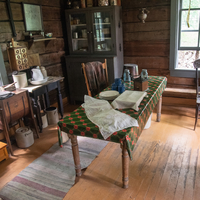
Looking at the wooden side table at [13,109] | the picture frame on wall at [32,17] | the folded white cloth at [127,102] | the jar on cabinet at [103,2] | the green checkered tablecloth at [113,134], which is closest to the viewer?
the green checkered tablecloth at [113,134]

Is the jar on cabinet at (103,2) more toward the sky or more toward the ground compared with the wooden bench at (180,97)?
more toward the sky

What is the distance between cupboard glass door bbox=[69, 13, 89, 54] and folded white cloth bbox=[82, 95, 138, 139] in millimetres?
1981

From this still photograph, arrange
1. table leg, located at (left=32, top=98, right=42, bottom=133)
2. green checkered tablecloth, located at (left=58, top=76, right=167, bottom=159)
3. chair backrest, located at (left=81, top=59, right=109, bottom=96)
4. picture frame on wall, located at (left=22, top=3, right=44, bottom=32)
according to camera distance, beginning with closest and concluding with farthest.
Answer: green checkered tablecloth, located at (left=58, top=76, right=167, bottom=159)
chair backrest, located at (left=81, top=59, right=109, bottom=96)
table leg, located at (left=32, top=98, right=42, bottom=133)
picture frame on wall, located at (left=22, top=3, right=44, bottom=32)

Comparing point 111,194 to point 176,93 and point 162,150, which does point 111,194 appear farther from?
point 176,93

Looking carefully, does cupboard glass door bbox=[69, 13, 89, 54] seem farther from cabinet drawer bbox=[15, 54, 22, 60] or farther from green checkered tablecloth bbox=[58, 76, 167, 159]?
green checkered tablecloth bbox=[58, 76, 167, 159]

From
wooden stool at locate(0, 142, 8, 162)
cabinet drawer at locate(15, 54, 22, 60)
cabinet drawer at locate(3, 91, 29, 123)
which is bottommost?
wooden stool at locate(0, 142, 8, 162)

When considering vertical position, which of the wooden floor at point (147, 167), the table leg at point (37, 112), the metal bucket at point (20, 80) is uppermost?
the metal bucket at point (20, 80)

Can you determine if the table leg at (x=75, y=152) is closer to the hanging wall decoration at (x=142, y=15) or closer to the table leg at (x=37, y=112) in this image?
the table leg at (x=37, y=112)

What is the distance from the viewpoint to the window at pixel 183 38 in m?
3.21

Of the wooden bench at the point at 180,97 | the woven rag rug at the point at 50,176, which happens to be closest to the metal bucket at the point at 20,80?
the woven rag rug at the point at 50,176

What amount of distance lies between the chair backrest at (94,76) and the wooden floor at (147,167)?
0.75 metres

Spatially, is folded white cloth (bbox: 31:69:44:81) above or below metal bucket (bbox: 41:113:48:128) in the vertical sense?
above

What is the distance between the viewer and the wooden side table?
229 cm

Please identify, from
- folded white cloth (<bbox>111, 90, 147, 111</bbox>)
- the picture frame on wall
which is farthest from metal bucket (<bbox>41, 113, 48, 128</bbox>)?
folded white cloth (<bbox>111, 90, 147, 111</bbox>)
